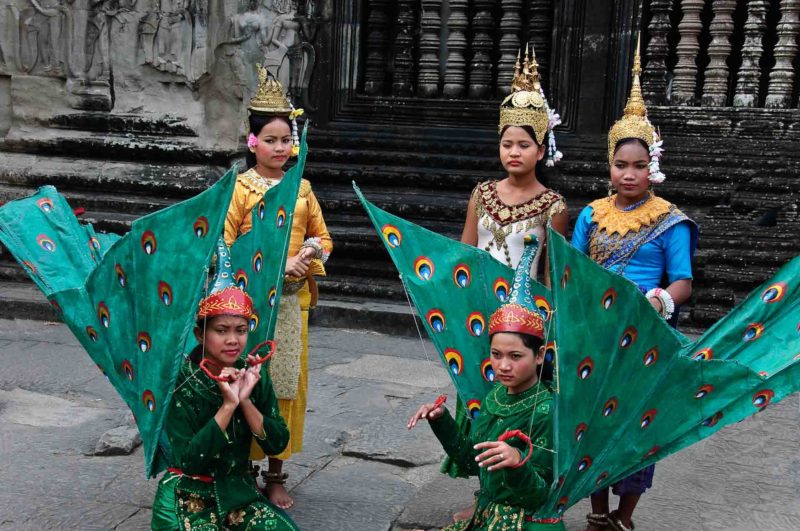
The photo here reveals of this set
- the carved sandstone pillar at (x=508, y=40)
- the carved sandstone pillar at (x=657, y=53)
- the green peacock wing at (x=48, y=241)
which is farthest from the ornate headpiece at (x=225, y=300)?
the carved sandstone pillar at (x=657, y=53)

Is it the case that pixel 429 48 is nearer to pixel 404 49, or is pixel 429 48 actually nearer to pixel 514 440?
pixel 404 49

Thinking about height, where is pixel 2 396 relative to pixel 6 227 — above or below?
below

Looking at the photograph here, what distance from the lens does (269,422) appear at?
126 inches

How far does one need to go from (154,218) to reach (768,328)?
188 centimetres

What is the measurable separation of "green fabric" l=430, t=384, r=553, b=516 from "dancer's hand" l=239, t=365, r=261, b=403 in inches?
22.4

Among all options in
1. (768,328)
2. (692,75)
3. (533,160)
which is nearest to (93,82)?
(692,75)

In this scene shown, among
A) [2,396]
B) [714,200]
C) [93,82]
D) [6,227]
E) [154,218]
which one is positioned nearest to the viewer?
[154,218]

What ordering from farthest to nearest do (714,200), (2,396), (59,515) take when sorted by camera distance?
(714,200)
(2,396)
(59,515)

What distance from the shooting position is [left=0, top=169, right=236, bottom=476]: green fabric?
2.93 metres

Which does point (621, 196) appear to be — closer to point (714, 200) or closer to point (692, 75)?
point (714, 200)

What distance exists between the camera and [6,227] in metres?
3.29

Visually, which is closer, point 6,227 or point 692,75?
point 6,227

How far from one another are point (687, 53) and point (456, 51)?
1.70 m

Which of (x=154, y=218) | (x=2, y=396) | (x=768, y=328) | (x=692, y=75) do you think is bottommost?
(x=2, y=396)
